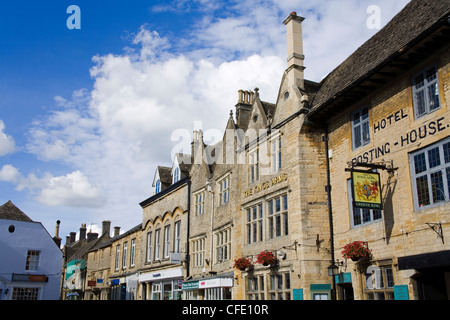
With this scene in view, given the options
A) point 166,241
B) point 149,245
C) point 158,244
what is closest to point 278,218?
point 166,241

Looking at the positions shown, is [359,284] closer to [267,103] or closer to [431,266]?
[431,266]

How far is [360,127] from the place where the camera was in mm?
15305

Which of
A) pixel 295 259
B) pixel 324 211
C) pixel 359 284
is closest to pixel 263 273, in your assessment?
pixel 295 259

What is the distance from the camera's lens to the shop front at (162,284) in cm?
2764

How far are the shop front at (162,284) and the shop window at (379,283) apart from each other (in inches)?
588

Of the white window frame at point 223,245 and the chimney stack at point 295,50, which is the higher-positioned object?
the chimney stack at point 295,50

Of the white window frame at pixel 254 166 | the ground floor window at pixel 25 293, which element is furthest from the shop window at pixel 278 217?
the ground floor window at pixel 25 293

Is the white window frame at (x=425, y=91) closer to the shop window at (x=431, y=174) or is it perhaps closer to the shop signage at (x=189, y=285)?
the shop window at (x=431, y=174)

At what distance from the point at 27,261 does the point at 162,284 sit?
14435mm

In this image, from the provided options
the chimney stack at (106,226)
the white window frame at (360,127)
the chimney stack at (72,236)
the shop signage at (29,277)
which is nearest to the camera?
the white window frame at (360,127)

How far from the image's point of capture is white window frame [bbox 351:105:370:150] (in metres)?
15.0

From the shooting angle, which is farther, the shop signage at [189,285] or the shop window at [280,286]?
the shop signage at [189,285]

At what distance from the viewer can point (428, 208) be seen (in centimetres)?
1182
